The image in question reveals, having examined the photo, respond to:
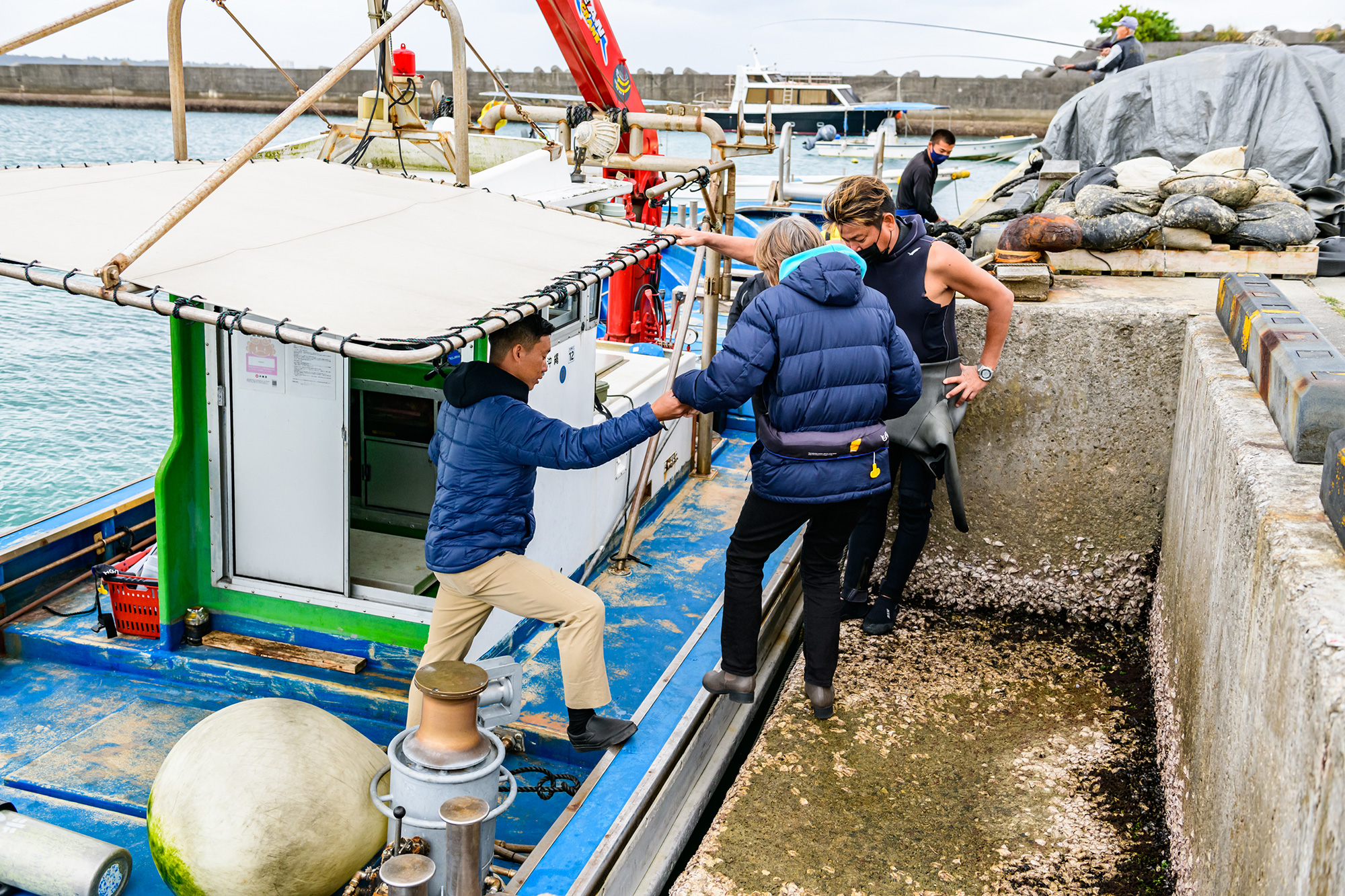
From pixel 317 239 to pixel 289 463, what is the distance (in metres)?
1.35

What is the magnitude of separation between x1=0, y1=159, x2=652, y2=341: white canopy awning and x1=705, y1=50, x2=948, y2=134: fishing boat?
34.8 metres

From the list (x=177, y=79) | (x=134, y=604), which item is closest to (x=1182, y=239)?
(x=177, y=79)

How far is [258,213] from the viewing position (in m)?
3.33

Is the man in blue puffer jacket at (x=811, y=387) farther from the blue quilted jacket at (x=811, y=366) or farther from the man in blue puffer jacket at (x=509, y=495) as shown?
the man in blue puffer jacket at (x=509, y=495)

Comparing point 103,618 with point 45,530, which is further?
Answer: point 45,530

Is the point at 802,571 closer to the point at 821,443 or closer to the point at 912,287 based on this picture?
the point at 821,443

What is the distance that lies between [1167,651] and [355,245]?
3106mm

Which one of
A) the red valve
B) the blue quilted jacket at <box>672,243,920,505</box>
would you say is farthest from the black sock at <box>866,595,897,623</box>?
the red valve

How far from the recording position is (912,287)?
145 inches

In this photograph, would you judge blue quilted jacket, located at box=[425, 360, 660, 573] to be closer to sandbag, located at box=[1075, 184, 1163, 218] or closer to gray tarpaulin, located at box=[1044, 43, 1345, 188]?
sandbag, located at box=[1075, 184, 1163, 218]

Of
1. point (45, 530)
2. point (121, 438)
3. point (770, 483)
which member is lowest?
point (121, 438)

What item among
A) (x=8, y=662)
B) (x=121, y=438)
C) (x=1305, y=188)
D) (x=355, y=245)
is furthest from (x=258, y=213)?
(x=121, y=438)

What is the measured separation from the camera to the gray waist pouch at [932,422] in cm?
388

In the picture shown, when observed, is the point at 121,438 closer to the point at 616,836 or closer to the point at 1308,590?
the point at 616,836
